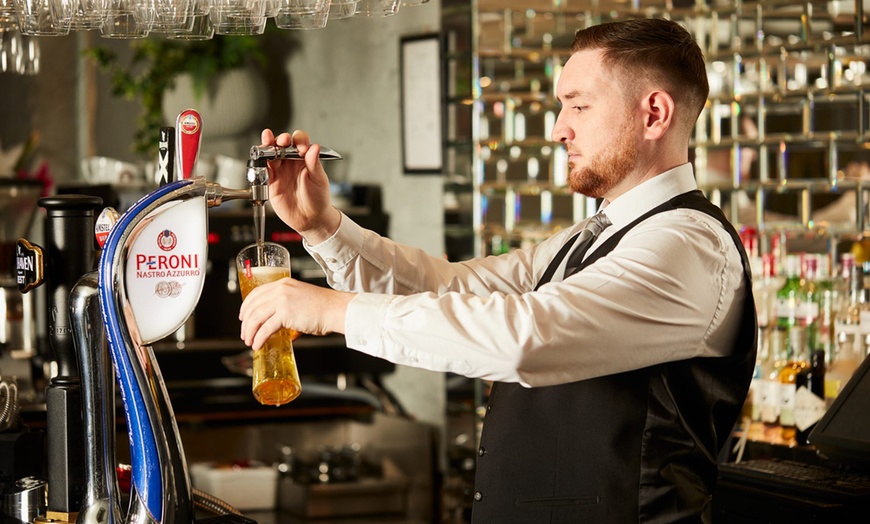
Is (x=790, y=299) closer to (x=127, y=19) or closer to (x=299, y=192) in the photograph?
(x=299, y=192)

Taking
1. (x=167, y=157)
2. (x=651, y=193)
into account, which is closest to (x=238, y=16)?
(x=167, y=157)

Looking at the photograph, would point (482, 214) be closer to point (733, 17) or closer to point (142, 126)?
point (733, 17)

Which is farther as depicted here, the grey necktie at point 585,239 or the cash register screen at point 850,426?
the cash register screen at point 850,426

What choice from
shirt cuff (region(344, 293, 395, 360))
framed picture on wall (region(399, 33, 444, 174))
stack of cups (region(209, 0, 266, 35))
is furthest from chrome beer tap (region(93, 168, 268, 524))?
framed picture on wall (region(399, 33, 444, 174))

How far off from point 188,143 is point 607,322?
0.66 meters

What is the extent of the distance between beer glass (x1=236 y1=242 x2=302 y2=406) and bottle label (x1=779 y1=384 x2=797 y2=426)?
178 centimetres

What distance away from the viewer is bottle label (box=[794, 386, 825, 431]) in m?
2.98

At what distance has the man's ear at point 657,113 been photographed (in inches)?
73.8

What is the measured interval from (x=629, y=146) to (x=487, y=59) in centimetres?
273

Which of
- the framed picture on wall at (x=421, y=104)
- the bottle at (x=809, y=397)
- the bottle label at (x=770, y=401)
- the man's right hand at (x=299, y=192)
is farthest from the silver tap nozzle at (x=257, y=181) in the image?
the framed picture on wall at (x=421, y=104)

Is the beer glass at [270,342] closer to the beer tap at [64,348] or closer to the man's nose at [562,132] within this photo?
the beer tap at [64,348]

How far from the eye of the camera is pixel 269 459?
191 inches

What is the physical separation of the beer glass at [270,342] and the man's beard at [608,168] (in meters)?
0.50

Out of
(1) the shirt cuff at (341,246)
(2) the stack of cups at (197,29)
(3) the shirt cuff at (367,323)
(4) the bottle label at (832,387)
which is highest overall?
(2) the stack of cups at (197,29)
